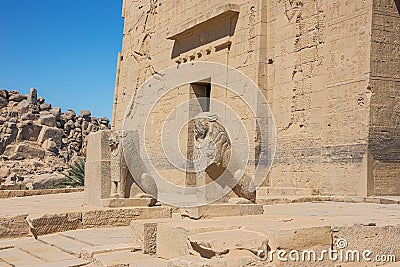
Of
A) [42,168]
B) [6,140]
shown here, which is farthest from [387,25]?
[6,140]

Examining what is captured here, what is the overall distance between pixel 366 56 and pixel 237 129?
3656 millimetres

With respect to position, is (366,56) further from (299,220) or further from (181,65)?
(181,65)

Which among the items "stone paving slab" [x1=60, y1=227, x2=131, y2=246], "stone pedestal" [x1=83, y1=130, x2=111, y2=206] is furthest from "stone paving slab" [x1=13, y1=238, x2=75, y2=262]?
"stone pedestal" [x1=83, y1=130, x2=111, y2=206]

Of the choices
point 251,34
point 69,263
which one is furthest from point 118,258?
point 251,34

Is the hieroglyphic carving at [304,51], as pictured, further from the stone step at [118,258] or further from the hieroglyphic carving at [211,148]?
the stone step at [118,258]

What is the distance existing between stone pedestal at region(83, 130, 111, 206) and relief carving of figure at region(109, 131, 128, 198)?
104mm

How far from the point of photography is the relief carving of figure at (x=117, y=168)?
24.3ft

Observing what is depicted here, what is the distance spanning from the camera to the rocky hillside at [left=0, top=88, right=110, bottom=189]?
1084 inches

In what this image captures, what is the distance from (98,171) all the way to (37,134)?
24177mm

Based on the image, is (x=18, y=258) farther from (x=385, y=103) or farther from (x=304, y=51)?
(x=304, y=51)

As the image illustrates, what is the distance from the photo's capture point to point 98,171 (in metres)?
7.65

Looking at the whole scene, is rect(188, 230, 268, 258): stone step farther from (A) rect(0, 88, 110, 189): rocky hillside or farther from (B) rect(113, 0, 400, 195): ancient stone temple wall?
(A) rect(0, 88, 110, 189): rocky hillside

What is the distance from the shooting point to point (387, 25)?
8352 millimetres

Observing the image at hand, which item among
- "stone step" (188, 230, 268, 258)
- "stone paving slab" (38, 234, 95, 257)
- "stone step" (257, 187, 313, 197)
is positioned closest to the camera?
"stone step" (188, 230, 268, 258)
